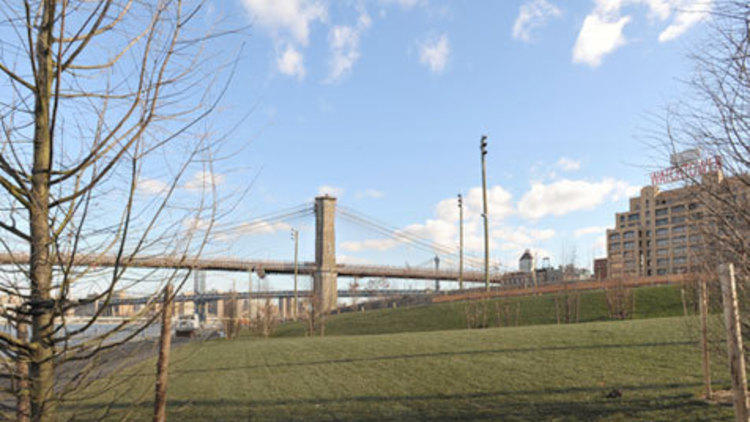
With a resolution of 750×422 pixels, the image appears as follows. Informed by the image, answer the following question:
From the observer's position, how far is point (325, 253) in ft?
192

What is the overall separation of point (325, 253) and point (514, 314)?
33019mm

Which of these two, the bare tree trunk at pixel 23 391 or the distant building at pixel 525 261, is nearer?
the bare tree trunk at pixel 23 391

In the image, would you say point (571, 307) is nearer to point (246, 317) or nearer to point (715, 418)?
point (715, 418)

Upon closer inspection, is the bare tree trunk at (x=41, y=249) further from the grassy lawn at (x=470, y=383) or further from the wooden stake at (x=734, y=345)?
the wooden stake at (x=734, y=345)

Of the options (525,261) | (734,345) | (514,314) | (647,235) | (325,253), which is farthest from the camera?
(525,261)

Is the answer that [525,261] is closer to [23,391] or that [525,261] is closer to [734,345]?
[734,345]

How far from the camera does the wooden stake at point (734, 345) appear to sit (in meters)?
5.02

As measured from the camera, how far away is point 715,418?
23.2 ft

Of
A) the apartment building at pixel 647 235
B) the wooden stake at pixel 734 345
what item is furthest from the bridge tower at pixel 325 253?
the apartment building at pixel 647 235

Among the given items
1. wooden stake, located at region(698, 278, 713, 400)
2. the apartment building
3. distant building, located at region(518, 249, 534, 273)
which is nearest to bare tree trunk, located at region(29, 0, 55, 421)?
wooden stake, located at region(698, 278, 713, 400)

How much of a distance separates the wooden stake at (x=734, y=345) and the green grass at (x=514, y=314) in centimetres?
1997

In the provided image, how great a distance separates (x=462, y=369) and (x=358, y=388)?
248 cm

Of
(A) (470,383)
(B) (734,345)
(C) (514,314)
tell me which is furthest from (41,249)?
(C) (514,314)

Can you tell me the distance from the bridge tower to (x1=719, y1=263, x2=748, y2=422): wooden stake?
163 ft
